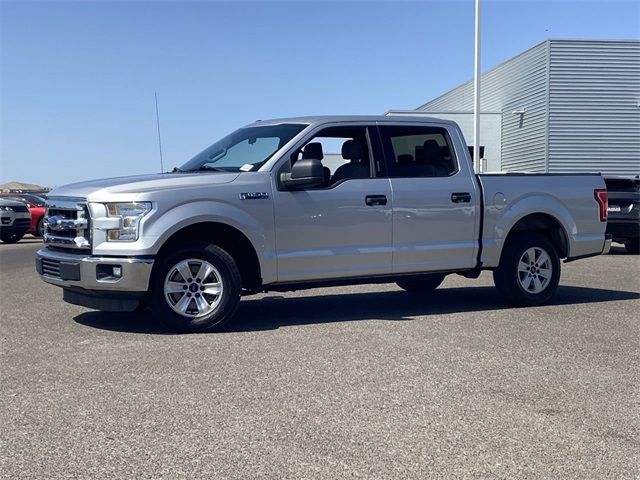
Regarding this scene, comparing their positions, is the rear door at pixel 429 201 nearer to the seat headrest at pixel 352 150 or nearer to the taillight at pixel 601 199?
the seat headrest at pixel 352 150

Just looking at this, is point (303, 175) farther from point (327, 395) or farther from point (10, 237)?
point (10, 237)

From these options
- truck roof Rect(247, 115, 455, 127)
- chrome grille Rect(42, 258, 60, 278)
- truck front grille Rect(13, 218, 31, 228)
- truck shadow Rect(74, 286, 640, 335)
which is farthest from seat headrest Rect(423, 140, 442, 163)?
truck front grille Rect(13, 218, 31, 228)

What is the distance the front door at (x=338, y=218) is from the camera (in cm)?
706

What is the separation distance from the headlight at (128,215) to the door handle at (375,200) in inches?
88.1

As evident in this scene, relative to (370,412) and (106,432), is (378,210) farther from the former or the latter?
(106,432)

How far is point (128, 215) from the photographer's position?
648 cm

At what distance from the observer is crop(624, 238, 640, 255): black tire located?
15943mm

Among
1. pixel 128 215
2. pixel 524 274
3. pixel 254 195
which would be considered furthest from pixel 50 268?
pixel 524 274

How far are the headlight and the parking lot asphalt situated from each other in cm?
95

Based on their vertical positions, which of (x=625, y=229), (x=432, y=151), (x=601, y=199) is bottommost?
(x=625, y=229)

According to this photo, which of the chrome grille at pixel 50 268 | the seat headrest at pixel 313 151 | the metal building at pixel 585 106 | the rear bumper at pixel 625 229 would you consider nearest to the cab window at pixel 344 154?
the seat headrest at pixel 313 151

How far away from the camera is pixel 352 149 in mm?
7773

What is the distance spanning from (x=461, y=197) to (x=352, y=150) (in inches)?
51.2

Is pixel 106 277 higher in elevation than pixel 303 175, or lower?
lower
